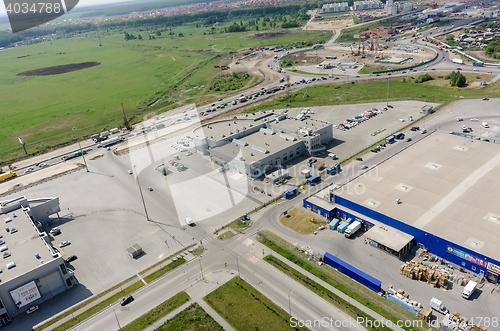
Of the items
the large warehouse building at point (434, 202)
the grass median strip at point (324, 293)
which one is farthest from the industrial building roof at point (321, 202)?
the grass median strip at point (324, 293)

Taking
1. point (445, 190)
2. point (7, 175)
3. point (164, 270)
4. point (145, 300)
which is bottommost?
point (145, 300)

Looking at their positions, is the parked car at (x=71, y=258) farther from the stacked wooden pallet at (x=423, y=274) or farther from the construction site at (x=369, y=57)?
the construction site at (x=369, y=57)

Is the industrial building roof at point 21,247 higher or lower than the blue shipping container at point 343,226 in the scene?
higher

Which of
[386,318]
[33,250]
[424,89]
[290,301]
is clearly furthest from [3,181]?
[424,89]

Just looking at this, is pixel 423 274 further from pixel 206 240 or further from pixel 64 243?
pixel 64 243

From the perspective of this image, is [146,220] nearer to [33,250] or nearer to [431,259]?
[33,250]

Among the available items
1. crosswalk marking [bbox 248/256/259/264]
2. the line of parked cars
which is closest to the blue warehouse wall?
crosswalk marking [bbox 248/256/259/264]

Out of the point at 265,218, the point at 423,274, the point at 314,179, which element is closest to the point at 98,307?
the point at 265,218
